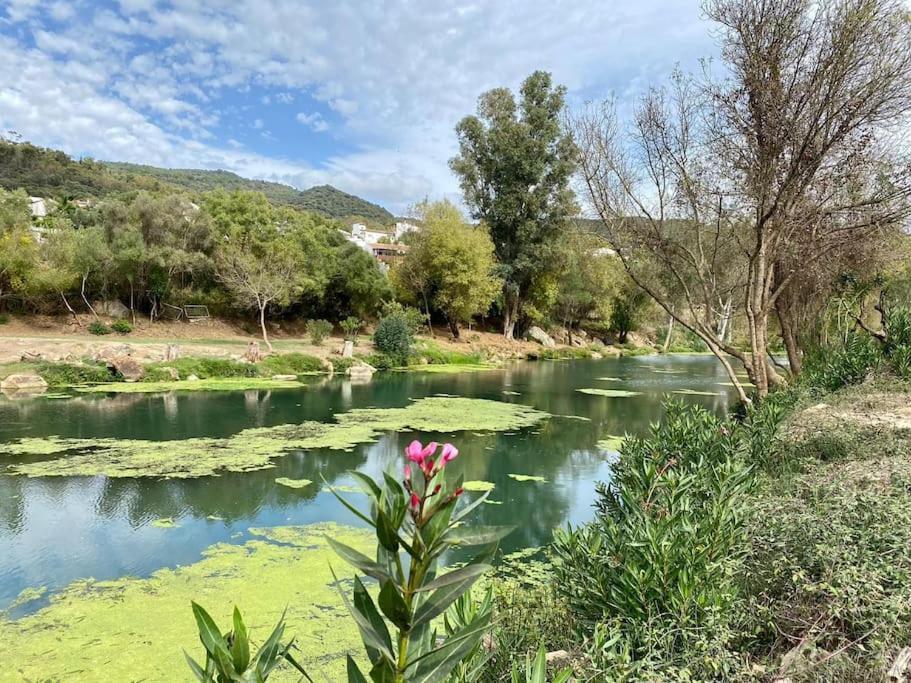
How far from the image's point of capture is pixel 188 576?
5199 mm

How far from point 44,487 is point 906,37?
12634 millimetres

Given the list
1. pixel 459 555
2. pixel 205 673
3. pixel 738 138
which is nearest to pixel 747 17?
pixel 738 138

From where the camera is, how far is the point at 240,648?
1231 millimetres

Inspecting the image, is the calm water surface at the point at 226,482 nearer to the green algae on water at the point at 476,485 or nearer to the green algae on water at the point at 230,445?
the green algae on water at the point at 476,485

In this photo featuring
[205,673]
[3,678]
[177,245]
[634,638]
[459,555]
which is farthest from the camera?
[177,245]

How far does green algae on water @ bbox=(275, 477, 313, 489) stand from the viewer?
8125 mm

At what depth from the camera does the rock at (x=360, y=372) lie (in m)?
20.6

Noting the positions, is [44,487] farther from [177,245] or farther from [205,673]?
[177,245]

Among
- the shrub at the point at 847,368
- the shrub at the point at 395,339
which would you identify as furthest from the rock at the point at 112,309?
the shrub at the point at 847,368

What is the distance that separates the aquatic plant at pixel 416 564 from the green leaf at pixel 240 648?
240mm

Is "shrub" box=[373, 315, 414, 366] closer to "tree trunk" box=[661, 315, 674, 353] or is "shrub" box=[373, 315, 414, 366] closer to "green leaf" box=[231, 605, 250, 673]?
"green leaf" box=[231, 605, 250, 673]

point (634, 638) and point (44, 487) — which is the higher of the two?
point (634, 638)

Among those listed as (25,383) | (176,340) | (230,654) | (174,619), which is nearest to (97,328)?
(176,340)

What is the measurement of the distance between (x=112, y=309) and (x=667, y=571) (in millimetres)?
27704
